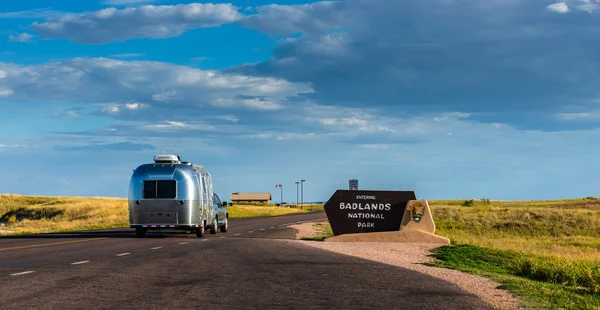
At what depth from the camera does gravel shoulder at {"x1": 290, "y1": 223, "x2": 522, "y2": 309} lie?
11.0m

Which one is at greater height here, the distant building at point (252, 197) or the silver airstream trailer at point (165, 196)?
the distant building at point (252, 197)

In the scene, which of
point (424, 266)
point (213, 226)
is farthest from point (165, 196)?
point (424, 266)

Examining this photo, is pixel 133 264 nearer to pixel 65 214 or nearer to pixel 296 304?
pixel 296 304

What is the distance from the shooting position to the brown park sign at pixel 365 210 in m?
27.2

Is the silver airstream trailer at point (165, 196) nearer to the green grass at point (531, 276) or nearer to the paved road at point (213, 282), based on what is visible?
the paved road at point (213, 282)

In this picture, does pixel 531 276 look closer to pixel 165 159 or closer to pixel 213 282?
pixel 213 282

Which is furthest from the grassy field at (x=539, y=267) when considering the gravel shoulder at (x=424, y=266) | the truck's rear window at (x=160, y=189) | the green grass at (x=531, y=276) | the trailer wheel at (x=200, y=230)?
the truck's rear window at (x=160, y=189)

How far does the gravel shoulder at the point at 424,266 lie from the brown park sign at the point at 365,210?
1752mm

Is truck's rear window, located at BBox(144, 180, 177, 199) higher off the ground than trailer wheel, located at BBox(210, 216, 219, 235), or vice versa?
truck's rear window, located at BBox(144, 180, 177, 199)

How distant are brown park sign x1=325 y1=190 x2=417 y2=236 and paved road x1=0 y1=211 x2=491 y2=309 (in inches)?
325

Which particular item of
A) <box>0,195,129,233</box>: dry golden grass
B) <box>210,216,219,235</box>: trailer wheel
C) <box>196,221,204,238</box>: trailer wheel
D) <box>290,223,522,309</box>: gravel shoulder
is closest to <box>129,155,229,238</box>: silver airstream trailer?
<box>196,221,204,238</box>: trailer wheel

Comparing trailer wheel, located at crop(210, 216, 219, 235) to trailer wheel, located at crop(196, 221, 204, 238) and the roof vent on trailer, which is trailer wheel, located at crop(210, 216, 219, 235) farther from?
the roof vent on trailer

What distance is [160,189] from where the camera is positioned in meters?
26.7

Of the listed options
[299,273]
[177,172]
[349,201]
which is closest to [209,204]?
[177,172]
